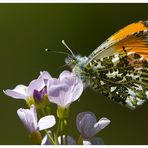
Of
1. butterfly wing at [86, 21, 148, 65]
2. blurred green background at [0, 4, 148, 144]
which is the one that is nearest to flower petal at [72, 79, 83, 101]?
butterfly wing at [86, 21, 148, 65]

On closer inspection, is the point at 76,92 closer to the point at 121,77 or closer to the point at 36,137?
the point at 36,137

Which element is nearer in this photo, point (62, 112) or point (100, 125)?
point (100, 125)

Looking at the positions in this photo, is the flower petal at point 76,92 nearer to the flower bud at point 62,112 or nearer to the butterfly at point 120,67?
the flower bud at point 62,112

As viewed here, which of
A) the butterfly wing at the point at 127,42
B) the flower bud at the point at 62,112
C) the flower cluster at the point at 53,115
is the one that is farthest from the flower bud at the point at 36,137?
the butterfly wing at the point at 127,42

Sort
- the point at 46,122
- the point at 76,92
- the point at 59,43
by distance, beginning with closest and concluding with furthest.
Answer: the point at 46,122 → the point at 76,92 → the point at 59,43

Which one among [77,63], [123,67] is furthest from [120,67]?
[77,63]

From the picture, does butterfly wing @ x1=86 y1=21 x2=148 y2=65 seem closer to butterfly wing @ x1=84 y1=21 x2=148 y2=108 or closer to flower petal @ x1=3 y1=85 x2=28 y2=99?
butterfly wing @ x1=84 y1=21 x2=148 y2=108

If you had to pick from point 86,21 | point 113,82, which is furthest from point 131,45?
point 86,21
